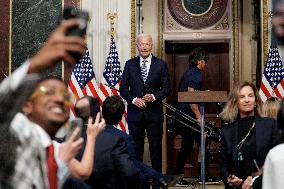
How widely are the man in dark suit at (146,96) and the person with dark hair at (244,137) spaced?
6.96ft

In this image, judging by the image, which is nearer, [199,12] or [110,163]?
[110,163]

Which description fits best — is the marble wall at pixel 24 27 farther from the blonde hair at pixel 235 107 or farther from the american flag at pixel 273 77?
the blonde hair at pixel 235 107

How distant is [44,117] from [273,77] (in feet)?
22.9

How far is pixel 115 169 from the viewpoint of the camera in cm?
427

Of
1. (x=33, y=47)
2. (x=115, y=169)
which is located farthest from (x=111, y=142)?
(x=33, y=47)

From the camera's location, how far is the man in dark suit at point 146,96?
6984 millimetres

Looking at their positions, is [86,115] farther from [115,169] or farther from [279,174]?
[279,174]

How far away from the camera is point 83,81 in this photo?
341 inches

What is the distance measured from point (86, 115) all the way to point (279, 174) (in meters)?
2.20

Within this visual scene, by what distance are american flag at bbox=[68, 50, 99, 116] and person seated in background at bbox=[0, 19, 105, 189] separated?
6421 mm

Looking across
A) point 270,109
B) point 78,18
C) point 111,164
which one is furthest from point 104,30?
point 78,18

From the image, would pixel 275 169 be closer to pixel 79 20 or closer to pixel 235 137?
pixel 79 20

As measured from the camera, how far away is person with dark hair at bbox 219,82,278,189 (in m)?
4.65

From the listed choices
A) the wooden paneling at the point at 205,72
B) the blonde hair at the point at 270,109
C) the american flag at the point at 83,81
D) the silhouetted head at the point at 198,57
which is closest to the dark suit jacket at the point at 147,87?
the silhouetted head at the point at 198,57
